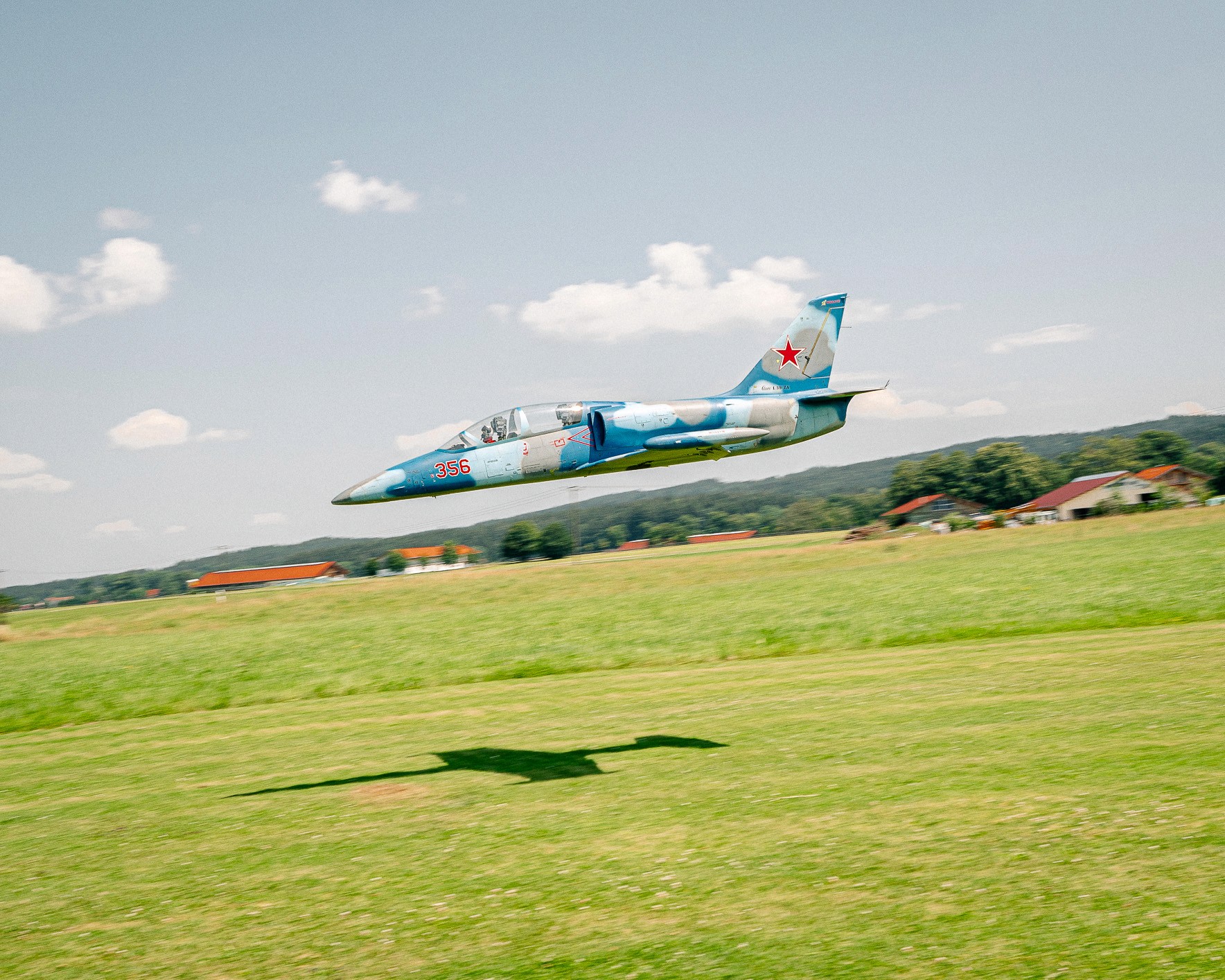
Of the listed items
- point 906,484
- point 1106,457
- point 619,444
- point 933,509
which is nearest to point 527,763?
point 619,444

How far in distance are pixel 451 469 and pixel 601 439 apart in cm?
405

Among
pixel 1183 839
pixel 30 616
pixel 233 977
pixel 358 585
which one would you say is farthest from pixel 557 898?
pixel 30 616

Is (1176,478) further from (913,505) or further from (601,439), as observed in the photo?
(601,439)

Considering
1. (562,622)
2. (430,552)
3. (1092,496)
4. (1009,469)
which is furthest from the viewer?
(1009,469)

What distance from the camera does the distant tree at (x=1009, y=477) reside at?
105000 millimetres

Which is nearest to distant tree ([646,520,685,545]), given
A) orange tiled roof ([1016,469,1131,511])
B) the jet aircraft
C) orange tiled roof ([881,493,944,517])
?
orange tiled roof ([881,493,944,517])

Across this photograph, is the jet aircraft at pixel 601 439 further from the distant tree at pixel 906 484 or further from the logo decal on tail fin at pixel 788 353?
the distant tree at pixel 906 484

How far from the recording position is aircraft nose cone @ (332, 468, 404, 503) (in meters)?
23.0

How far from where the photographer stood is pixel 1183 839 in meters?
6.26

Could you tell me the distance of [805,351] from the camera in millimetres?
25688

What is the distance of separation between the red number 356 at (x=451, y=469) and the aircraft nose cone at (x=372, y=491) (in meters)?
0.92

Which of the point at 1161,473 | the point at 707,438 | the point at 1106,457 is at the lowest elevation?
the point at 1161,473

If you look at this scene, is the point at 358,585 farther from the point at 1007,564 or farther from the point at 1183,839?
the point at 1183,839

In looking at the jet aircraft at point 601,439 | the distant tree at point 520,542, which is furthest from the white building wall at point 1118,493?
the jet aircraft at point 601,439
